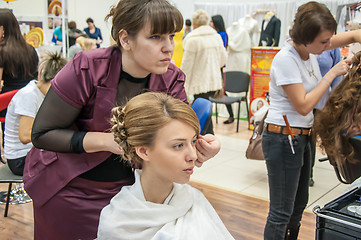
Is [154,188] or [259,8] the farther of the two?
[259,8]

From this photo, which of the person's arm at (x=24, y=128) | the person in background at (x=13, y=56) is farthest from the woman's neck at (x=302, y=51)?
the person in background at (x=13, y=56)

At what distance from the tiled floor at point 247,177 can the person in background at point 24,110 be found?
1812 mm

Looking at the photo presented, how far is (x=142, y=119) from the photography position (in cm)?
123

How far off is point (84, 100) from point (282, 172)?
1.20 meters

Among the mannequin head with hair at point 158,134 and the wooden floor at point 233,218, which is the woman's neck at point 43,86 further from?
the mannequin head with hair at point 158,134

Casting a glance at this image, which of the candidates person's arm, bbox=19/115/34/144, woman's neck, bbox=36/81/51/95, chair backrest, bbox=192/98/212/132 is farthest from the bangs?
person's arm, bbox=19/115/34/144

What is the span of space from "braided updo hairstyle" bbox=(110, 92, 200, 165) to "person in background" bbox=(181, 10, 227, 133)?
3.48 meters

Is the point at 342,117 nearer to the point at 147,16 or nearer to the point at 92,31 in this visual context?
the point at 147,16

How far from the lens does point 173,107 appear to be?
1.26 metres

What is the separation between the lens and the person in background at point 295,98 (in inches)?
76.4

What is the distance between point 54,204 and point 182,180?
49 centimetres

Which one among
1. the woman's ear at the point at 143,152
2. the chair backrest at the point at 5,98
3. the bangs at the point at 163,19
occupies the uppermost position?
the bangs at the point at 163,19

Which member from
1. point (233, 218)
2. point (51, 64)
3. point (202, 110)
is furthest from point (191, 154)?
point (233, 218)

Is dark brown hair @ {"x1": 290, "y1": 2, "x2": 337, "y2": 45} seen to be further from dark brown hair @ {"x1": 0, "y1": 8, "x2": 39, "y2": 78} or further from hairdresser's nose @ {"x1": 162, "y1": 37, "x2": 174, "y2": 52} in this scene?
dark brown hair @ {"x1": 0, "y1": 8, "x2": 39, "y2": 78}
